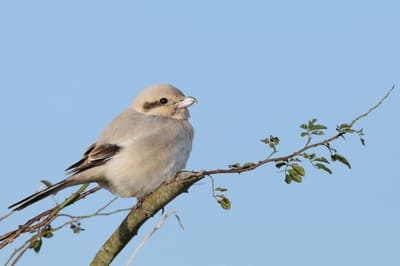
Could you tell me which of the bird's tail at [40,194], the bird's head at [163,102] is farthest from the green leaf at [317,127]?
the bird's head at [163,102]

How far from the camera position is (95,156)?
3.48 metres

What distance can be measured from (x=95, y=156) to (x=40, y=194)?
442 millimetres

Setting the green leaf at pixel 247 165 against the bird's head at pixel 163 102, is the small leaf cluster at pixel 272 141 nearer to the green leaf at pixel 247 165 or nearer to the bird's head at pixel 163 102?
the green leaf at pixel 247 165

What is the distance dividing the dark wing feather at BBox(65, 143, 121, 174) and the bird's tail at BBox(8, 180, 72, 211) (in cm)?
12

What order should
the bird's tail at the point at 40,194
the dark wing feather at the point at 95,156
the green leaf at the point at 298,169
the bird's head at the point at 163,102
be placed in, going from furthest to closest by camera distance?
the bird's head at the point at 163,102
the dark wing feather at the point at 95,156
the bird's tail at the point at 40,194
the green leaf at the point at 298,169

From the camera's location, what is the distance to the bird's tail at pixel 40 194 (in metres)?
2.99

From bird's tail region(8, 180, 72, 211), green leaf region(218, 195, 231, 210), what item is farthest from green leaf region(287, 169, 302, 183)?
bird's tail region(8, 180, 72, 211)

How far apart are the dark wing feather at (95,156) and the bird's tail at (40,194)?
0.40ft

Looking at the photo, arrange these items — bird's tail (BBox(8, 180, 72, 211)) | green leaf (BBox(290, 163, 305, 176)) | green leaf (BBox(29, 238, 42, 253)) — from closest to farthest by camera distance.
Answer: green leaf (BBox(290, 163, 305, 176)) < green leaf (BBox(29, 238, 42, 253)) < bird's tail (BBox(8, 180, 72, 211))

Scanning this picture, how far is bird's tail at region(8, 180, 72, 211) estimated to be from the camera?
2.99 metres

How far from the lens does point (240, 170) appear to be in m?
2.04

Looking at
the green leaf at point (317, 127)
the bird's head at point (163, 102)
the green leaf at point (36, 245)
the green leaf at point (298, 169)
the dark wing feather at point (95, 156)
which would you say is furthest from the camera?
the bird's head at point (163, 102)

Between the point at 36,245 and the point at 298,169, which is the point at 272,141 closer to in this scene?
the point at 298,169

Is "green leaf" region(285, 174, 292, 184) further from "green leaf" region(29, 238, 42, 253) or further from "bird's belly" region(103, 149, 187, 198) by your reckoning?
"bird's belly" region(103, 149, 187, 198)
